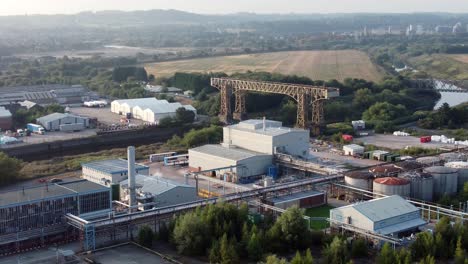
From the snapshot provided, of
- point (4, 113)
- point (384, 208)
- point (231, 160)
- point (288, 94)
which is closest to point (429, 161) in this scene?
point (384, 208)

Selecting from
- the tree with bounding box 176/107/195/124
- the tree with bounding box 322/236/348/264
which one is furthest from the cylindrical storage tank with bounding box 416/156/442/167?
the tree with bounding box 176/107/195/124

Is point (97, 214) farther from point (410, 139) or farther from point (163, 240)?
point (410, 139)

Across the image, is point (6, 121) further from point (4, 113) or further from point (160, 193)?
point (160, 193)

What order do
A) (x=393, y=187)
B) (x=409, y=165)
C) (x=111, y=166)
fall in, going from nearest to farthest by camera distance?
(x=393, y=187)
(x=111, y=166)
(x=409, y=165)

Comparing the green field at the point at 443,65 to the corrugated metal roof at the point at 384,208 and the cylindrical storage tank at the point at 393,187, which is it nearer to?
the cylindrical storage tank at the point at 393,187

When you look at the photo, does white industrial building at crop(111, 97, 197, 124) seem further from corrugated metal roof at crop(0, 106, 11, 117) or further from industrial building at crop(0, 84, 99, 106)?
corrugated metal roof at crop(0, 106, 11, 117)

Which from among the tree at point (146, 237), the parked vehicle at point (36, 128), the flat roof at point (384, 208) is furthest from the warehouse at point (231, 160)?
the parked vehicle at point (36, 128)
